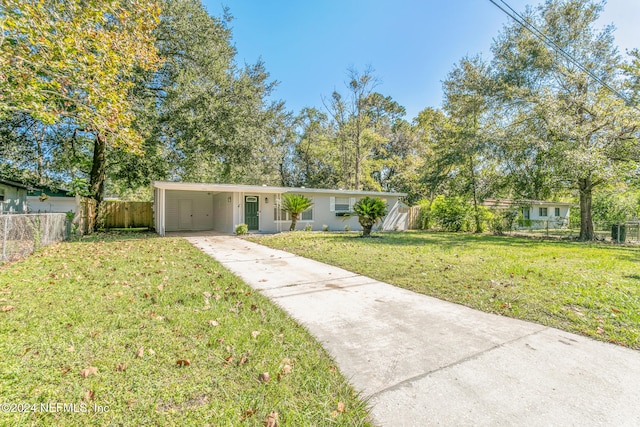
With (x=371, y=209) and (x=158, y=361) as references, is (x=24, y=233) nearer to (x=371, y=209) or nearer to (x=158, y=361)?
(x=158, y=361)

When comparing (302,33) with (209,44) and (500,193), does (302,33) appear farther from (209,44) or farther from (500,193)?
(500,193)

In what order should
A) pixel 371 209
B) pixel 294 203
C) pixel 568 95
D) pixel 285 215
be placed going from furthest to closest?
pixel 285 215, pixel 294 203, pixel 568 95, pixel 371 209

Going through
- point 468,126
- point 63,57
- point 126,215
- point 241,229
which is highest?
point 468,126

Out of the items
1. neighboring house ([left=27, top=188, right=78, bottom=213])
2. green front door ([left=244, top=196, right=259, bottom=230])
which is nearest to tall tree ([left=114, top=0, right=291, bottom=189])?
green front door ([left=244, top=196, right=259, bottom=230])

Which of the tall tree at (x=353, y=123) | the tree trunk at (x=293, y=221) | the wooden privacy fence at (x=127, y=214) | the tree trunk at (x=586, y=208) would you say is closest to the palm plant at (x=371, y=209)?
the tree trunk at (x=293, y=221)

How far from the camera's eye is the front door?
719 inches

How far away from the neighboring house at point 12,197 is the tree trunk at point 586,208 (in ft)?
87.5

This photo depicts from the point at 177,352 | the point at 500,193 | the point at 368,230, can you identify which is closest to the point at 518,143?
the point at 500,193

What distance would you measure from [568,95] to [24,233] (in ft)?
67.4

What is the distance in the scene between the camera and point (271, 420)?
1846mm

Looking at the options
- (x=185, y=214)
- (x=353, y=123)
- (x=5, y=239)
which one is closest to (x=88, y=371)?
(x=5, y=239)

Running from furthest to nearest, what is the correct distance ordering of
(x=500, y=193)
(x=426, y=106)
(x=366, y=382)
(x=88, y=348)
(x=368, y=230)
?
(x=426, y=106) < (x=500, y=193) < (x=368, y=230) < (x=88, y=348) < (x=366, y=382)

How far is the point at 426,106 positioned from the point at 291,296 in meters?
24.3

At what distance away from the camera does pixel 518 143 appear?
13867mm
